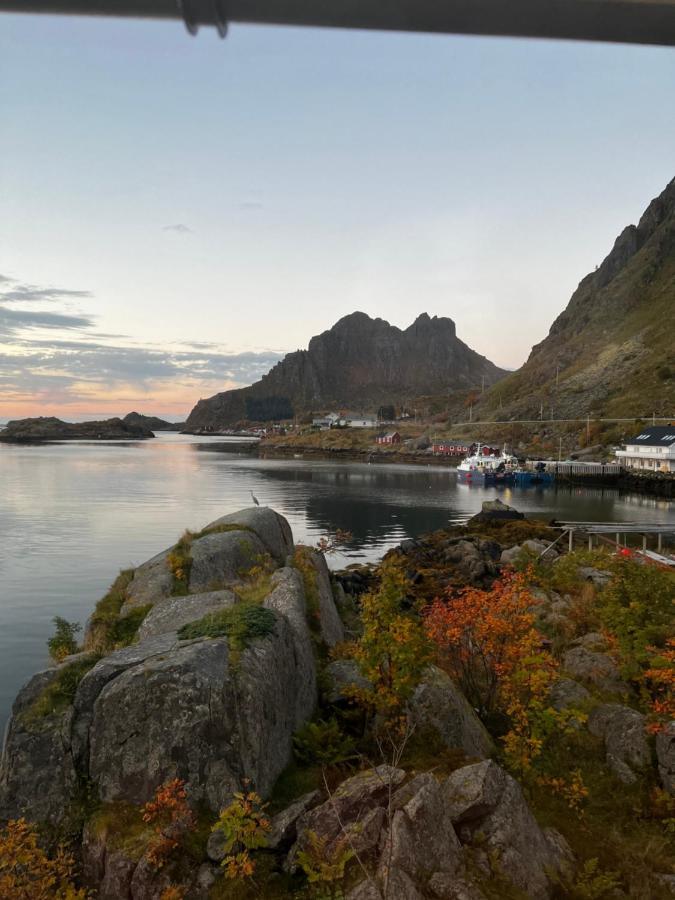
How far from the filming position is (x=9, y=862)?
856 centimetres

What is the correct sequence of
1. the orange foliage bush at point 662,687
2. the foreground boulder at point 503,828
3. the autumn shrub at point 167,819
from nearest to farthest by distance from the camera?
the foreground boulder at point 503,828, the autumn shrub at point 167,819, the orange foliage bush at point 662,687

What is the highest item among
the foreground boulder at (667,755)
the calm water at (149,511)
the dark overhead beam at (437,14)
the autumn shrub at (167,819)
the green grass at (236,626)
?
the dark overhead beam at (437,14)

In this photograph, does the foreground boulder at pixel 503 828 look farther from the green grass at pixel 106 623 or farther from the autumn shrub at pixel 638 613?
the green grass at pixel 106 623

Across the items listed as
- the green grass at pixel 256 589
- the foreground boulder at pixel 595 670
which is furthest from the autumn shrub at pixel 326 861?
the foreground boulder at pixel 595 670

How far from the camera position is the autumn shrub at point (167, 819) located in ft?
28.2

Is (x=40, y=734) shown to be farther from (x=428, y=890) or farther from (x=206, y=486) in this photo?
(x=206, y=486)

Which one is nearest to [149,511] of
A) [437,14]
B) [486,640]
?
[486,640]

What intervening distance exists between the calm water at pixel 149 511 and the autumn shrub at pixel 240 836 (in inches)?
592

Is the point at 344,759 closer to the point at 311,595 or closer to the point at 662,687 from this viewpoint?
the point at 311,595

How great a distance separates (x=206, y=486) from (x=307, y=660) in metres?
90.6

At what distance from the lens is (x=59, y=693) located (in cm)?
1090

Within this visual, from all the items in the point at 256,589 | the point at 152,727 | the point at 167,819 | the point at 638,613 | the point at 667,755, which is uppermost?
the point at 256,589

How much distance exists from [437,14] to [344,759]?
1198 centimetres

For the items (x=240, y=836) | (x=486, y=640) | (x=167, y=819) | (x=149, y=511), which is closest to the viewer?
(x=240, y=836)
